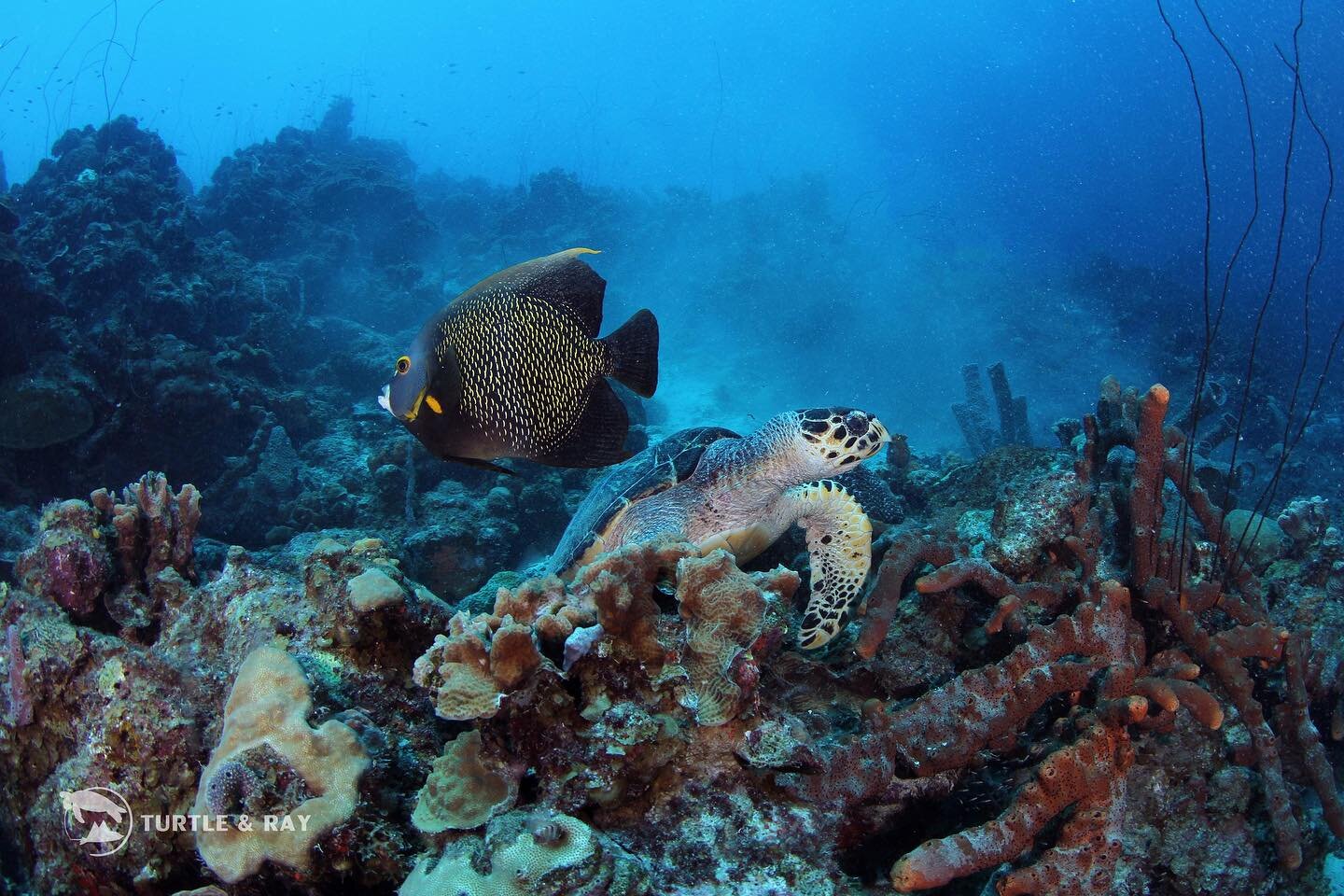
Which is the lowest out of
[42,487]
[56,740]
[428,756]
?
[56,740]

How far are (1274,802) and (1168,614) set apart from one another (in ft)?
2.85

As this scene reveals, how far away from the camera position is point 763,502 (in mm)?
4391

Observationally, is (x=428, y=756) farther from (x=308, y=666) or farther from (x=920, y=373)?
(x=920, y=373)

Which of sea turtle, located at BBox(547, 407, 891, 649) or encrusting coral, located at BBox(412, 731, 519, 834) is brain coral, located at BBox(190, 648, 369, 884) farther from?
sea turtle, located at BBox(547, 407, 891, 649)

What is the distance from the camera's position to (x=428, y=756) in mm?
2266

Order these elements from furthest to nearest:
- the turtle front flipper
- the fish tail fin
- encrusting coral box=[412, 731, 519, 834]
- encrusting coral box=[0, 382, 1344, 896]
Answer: the turtle front flipper → the fish tail fin → encrusting coral box=[0, 382, 1344, 896] → encrusting coral box=[412, 731, 519, 834]

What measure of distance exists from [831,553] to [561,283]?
8.56 ft

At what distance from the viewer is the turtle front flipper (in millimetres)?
3607

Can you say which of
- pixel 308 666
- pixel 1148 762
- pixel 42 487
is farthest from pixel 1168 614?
pixel 42 487

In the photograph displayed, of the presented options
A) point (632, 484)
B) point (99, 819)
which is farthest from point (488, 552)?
point (99, 819)

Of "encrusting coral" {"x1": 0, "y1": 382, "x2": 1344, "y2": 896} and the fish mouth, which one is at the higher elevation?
the fish mouth

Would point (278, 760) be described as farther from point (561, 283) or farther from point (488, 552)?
point (488, 552)

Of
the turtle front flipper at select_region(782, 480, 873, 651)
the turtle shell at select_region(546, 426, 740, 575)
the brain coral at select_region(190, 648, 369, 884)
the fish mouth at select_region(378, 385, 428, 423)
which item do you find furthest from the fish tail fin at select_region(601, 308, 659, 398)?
the turtle shell at select_region(546, 426, 740, 575)

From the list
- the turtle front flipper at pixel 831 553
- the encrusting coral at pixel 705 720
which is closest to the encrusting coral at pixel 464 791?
the encrusting coral at pixel 705 720
